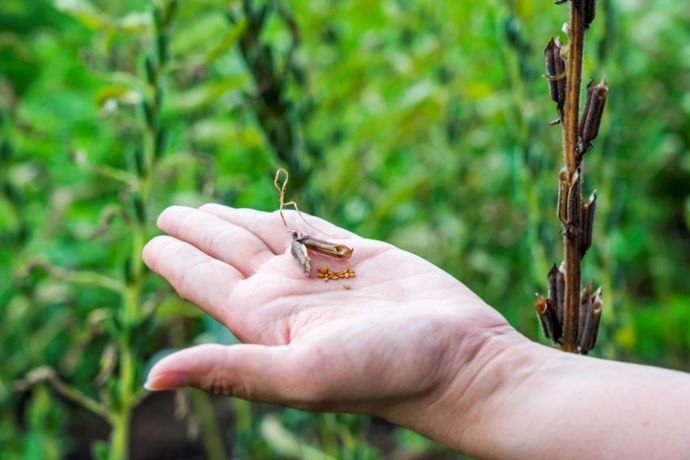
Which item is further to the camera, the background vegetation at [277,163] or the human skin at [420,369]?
the background vegetation at [277,163]

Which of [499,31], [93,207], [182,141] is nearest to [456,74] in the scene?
[499,31]

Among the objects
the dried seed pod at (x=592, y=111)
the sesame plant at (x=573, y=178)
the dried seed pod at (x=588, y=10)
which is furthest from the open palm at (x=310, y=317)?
the dried seed pod at (x=588, y=10)

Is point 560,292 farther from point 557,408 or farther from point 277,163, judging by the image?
point 277,163

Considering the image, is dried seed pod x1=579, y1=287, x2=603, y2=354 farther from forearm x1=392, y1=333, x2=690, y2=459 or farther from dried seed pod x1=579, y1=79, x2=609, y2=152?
dried seed pod x1=579, y1=79, x2=609, y2=152

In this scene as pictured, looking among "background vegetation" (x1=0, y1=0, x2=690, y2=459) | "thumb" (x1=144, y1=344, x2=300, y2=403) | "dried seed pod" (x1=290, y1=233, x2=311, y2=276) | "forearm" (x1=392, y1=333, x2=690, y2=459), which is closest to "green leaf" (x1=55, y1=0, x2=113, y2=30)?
"background vegetation" (x1=0, y1=0, x2=690, y2=459)

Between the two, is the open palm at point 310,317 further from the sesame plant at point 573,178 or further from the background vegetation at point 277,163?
the background vegetation at point 277,163

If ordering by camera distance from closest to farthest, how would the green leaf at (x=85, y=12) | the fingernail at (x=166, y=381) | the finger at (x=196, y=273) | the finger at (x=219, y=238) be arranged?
the fingernail at (x=166, y=381)
the finger at (x=196, y=273)
the finger at (x=219, y=238)
the green leaf at (x=85, y=12)

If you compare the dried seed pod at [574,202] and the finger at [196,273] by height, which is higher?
the dried seed pod at [574,202]

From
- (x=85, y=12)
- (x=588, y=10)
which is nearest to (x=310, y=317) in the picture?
(x=588, y=10)
